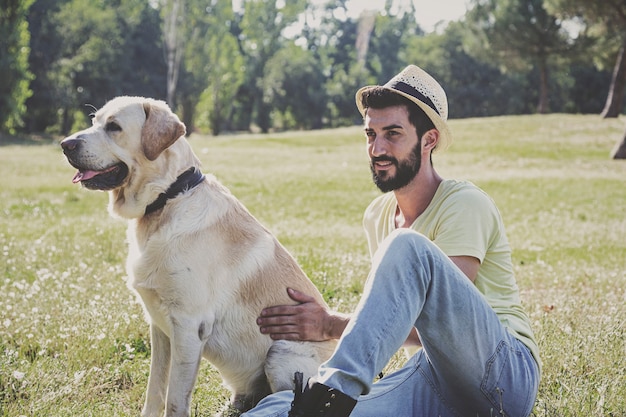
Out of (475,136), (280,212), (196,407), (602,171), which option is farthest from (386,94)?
(475,136)

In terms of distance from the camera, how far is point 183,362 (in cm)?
358

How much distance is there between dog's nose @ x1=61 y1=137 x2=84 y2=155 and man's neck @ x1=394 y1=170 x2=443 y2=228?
1.84 meters

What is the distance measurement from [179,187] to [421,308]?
169cm

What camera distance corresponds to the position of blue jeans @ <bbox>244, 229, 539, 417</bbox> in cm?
275

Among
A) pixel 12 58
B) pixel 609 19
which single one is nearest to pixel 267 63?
pixel 12 58

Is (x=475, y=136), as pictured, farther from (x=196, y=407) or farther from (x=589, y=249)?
(x=196, y=407)

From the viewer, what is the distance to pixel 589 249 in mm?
9516

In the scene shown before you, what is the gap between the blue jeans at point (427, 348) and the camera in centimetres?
275

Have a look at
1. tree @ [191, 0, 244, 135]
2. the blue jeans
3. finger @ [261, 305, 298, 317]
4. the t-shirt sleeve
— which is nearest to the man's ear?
the t-shirt sleeve

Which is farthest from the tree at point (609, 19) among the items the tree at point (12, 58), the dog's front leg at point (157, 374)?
the dog's front leg at point (157, 374)

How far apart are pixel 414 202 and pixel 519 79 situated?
63258 mm

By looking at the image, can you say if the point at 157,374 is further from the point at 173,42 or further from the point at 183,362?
the point at 173,42

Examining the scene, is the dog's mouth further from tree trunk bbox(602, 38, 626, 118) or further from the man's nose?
tree trunk bbox(602, 38, 626, 118)

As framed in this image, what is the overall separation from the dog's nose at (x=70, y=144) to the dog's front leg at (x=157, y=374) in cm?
115
